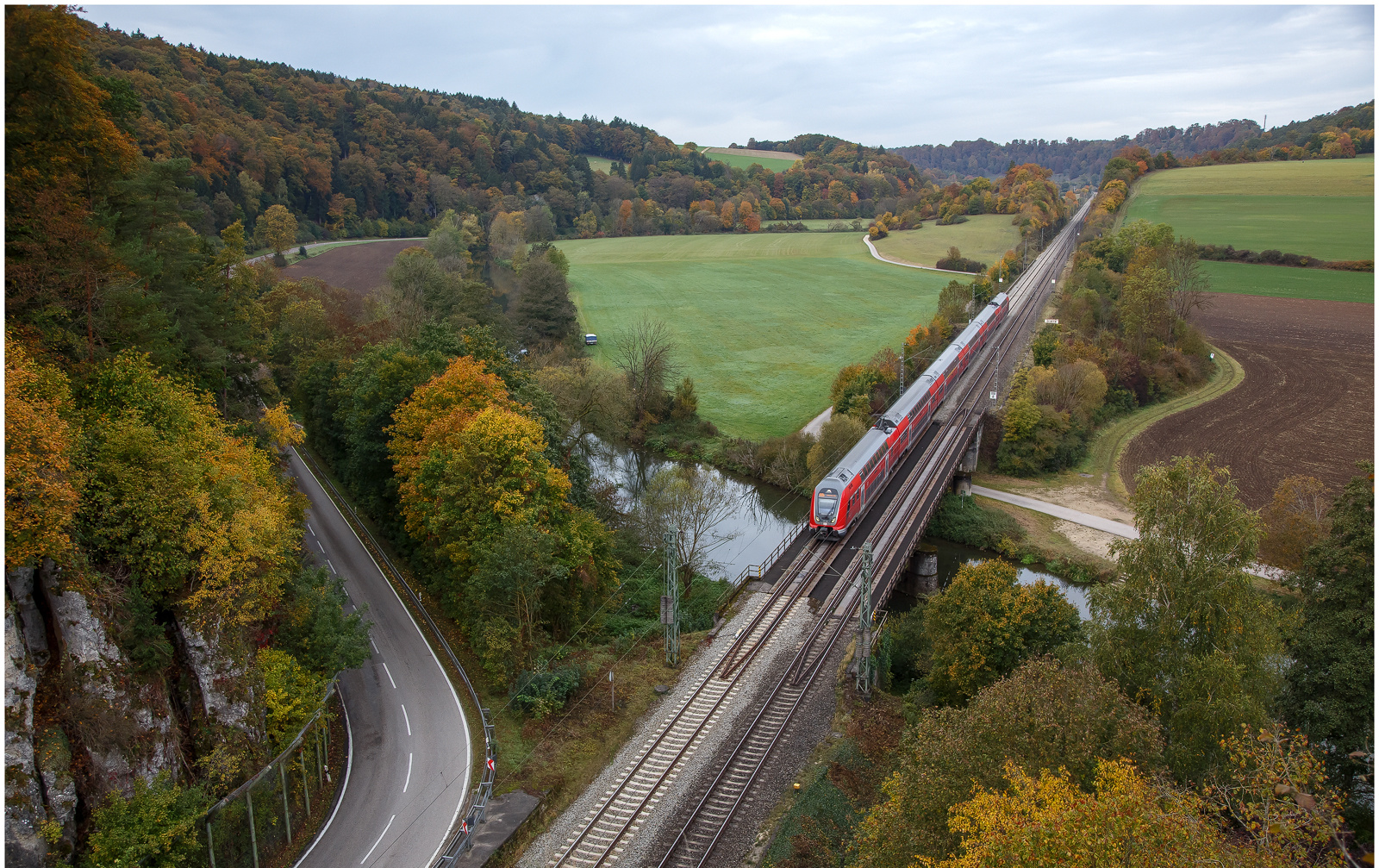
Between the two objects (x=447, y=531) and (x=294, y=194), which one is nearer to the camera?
(x=447, y=531)

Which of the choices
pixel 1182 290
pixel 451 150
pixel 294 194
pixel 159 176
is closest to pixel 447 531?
pixel 159 176

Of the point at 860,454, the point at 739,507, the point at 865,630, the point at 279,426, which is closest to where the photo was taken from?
the point at 865,630

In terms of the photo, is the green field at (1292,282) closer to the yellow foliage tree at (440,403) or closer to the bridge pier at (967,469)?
the bridge pier at (967,469)

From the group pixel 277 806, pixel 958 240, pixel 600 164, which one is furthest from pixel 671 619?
pixel 600 164

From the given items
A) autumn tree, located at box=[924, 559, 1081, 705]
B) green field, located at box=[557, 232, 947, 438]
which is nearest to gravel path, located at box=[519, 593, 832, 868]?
autumn tree, located at box=[924, 559, 1081, 705]

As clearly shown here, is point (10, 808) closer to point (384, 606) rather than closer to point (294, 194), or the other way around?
point (384, 606)

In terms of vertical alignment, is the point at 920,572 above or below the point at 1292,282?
below

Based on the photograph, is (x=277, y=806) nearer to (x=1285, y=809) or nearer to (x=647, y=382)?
(x=1285, y=809)

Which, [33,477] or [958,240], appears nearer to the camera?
[33,477]
